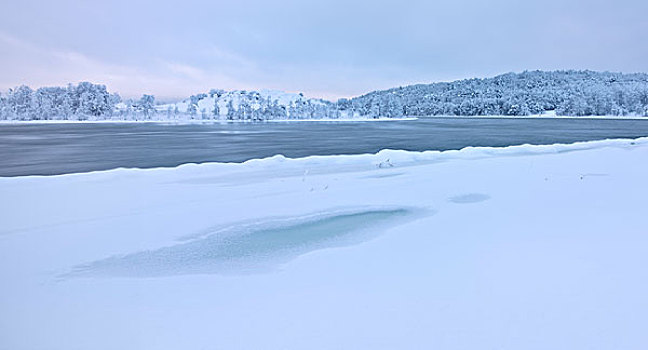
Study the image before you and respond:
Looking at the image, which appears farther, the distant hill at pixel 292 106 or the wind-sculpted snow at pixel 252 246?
the distant hill at pixel 292 106

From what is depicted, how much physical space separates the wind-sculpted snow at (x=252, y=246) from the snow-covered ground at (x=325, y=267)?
3cm

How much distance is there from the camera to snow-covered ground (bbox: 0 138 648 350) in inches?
124

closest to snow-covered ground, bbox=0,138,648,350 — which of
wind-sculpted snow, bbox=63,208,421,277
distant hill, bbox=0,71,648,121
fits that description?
wind-sculpted snow, bbox=63,208,421,277

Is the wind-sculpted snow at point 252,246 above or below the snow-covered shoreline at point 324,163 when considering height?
below

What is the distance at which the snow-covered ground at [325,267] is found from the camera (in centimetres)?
315

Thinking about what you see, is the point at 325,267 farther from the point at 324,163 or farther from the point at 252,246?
the point at 324,163

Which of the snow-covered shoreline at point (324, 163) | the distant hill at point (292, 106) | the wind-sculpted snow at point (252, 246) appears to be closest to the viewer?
the wind-sculpted snow at point (252, 246)

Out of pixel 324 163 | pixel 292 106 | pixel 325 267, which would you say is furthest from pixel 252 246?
pixel 292 106

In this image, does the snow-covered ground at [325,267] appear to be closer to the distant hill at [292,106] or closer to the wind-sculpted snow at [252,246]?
the wind-sculpted snow at [252,246]

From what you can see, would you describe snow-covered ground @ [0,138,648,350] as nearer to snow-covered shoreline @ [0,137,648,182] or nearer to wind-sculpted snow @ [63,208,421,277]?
wind-sculpted snow @ [63,208,421,277]

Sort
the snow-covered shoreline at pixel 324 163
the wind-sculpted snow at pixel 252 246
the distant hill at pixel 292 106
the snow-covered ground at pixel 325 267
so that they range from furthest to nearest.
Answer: the distant hill at pixel 292 106 → the snow-covered shoreline at pixel 324 163 → the wind-sculpted snow at pixel 252 246 → the snow-covered ground at pixel 325 267

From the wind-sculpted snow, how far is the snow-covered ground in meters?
0.03

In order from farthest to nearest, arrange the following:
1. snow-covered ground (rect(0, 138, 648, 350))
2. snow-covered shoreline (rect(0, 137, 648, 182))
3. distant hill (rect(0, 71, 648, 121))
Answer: distant hill (rect(0, 71, 648, 121)) < snow-covered shoreline (rect(0, 137, 648, 182)) < snow-covered ground (rect(0, 138, 648, 350))

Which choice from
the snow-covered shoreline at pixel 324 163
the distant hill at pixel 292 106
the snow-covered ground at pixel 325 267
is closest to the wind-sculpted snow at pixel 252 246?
the snow-covered ground at pixel 325 267
